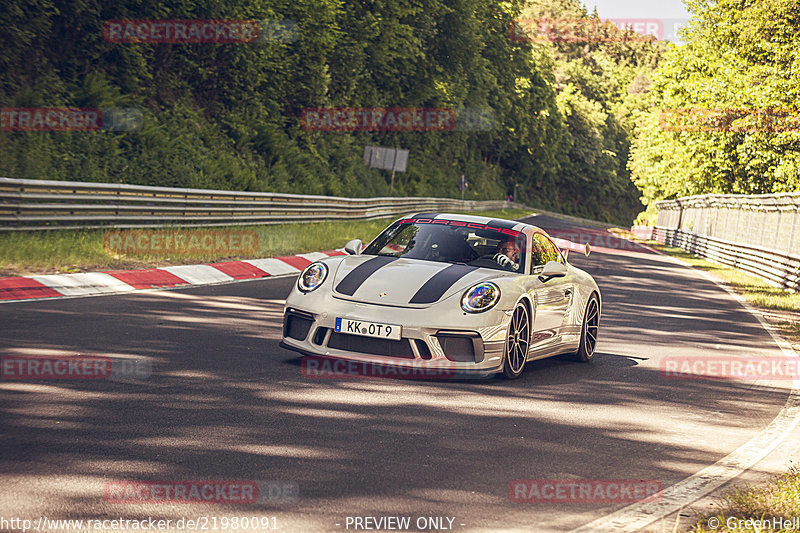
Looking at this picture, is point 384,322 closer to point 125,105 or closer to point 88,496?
point 88,496

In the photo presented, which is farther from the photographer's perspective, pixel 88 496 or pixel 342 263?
pixel 342 263

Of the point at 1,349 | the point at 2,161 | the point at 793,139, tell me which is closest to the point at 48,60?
the point at 2,161

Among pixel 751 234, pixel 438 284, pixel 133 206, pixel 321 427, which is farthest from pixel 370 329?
pixel 751 234

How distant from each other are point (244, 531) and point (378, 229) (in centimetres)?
2712

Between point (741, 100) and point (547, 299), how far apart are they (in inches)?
1510

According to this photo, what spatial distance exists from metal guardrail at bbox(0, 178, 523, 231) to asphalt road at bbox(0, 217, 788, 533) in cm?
437

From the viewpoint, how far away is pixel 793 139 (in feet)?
138

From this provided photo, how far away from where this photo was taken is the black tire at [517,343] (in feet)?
25.8

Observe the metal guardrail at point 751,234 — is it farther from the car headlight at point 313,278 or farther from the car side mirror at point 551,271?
the car headlight at point 313,278

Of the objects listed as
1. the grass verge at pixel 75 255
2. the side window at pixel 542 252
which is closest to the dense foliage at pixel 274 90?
the grass verge at pixel 75 255

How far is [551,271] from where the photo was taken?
8.53 m

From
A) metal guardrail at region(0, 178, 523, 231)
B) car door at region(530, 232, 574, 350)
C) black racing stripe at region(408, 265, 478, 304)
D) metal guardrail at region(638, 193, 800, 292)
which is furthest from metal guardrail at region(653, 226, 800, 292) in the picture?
black racing stripe at region(408, 265, 478, 304)

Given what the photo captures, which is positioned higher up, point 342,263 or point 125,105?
point 125,105

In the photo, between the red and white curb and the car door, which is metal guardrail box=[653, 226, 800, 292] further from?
A: the car door
